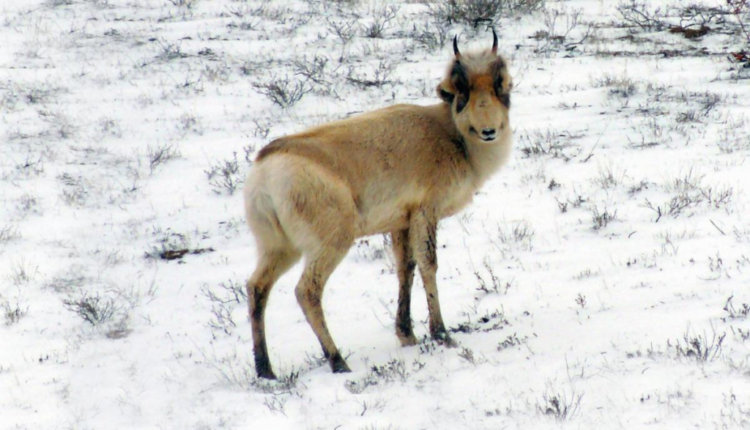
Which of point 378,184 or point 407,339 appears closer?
point 378,184

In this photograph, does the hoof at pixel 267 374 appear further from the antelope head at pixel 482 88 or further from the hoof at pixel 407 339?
the antelope head at pixel 482 88

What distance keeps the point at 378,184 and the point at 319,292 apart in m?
0.89

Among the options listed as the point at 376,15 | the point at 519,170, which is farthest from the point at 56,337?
the point at 376,15

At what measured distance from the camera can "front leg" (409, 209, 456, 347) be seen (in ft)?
21.7

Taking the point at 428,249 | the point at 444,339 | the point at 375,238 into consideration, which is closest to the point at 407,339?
the point at 444,339

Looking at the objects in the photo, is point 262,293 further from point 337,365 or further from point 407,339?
→ point 407,339

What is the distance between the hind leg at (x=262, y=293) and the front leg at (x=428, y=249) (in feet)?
3.00

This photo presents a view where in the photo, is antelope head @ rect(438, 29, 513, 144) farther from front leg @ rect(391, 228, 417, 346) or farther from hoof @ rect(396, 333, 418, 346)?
hoof @ rect(396, 333, 418, 346)

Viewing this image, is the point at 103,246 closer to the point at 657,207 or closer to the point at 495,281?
the point at 495,281

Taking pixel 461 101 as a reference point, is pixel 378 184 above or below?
below

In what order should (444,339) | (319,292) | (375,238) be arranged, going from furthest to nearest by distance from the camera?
(375,238)
(444,339)
(319,292)

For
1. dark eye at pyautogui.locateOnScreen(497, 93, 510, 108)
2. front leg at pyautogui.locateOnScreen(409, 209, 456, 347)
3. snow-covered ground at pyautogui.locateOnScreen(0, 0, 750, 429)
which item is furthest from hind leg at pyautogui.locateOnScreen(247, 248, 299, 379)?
dark eye at pyautogui.locateOnScreen(497, 93, 510, 108)

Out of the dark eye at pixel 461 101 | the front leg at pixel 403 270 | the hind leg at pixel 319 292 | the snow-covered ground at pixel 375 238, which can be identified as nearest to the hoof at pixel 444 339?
the snow-covered ground at pixel 375 238

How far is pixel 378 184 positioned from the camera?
6.47m
